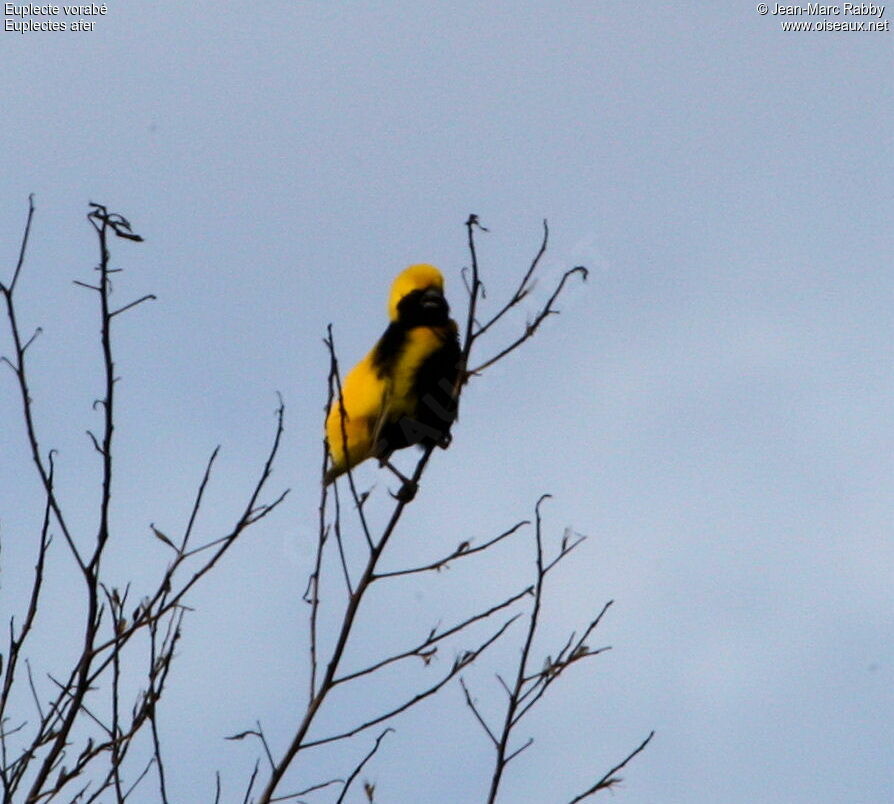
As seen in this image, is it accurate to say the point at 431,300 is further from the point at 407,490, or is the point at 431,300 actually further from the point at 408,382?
the point at 407,490

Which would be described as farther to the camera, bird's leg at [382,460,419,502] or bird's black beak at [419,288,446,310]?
bird's black beak at [419,288,446,310]

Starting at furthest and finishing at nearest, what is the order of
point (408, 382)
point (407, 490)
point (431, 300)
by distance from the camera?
point (431, 300) < point (408, 382) < point (407, 490)

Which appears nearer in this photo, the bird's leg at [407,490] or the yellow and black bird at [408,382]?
the bird's leg at [407,490]

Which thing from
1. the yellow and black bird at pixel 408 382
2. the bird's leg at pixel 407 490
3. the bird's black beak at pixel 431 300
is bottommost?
the bird's leg at pixel 407 490

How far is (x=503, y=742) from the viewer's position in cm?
368

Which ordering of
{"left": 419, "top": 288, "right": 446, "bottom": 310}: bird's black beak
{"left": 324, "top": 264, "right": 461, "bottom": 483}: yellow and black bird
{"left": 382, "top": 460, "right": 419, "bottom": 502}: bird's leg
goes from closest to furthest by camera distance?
1. {"left": 382, "top": 460, "right": 419, "bottom": 502}: bird's leg
2. {"left": 324, "top": 264, "right": 461, "bottom": 483}: yellow and black bird
3. {"left": 419, "top": 288, "right": 446, "bottom": 310}: bird's black beak

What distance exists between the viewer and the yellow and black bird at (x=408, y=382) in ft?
18.2

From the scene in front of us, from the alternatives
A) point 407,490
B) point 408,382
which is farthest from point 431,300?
point 407,490

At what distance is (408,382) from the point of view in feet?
18.2

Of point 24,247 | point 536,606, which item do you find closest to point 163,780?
point 536,606

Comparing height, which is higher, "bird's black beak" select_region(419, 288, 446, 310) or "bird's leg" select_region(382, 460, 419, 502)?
"bird's black beak" select_region(419, 288, 446, 310)

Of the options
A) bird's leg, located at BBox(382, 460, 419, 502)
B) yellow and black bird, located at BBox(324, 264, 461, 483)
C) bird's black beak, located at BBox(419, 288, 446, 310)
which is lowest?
bird's leg, located at BBox(382, 460, 419, 502)

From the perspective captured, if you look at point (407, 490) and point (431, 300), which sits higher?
point (431, 300)

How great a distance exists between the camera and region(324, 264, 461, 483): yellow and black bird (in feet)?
18.2
